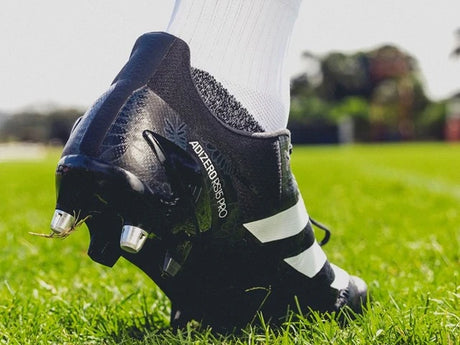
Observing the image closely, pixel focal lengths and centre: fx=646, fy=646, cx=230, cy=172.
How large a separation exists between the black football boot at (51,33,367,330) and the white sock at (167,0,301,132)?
0.04 meters

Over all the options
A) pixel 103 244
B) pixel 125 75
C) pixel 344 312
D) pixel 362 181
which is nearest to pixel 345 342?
pixel 344 312

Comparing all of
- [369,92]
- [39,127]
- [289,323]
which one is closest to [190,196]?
[289,323]

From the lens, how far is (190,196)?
1095mm

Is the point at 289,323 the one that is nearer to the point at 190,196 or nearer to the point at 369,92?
the point at 190,196

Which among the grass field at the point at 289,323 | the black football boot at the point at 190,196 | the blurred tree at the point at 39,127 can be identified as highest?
the black football boot at the point at 190,196

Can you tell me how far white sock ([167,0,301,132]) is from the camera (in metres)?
1.25

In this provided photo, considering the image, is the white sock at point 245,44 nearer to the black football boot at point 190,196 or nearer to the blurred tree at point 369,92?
the black football boot at point 190,196

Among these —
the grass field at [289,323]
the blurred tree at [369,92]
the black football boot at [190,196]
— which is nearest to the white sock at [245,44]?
the black football boot at [190,196]

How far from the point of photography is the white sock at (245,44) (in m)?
1.25

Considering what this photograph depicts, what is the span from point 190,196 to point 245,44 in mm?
371

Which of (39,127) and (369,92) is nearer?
(39,127)

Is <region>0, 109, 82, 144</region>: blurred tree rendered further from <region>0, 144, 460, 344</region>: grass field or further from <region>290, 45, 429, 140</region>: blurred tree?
<region>0, 144, 460, 344</region>: grass field

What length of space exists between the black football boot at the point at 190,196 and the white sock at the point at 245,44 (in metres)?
0.04

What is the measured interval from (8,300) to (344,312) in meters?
0.85
